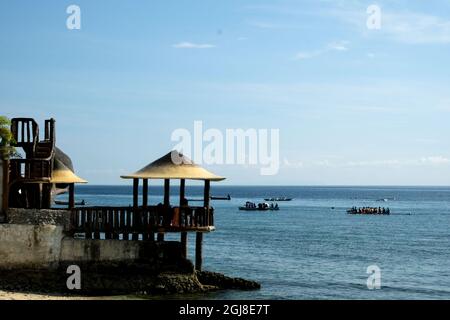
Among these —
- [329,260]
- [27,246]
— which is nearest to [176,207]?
[27,246]

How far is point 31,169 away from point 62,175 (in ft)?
5.27

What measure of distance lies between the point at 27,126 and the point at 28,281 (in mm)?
6451

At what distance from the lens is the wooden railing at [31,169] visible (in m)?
27.5

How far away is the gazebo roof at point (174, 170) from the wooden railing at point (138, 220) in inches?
45.7

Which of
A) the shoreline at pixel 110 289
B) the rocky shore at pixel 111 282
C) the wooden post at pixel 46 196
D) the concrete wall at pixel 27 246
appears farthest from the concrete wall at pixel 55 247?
the wooden post at pixel 46 196

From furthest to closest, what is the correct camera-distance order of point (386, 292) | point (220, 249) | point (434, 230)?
1. point (434, 230)
2. point (220, 249)
3. point (386, 292)

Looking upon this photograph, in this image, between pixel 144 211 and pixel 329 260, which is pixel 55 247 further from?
pixel 329 260

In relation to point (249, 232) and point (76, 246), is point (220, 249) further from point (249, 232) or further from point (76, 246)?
point (76, 246)

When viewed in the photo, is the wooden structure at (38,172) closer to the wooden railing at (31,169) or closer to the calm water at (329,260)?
the wooden railing at (31,169)

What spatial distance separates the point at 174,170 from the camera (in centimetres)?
2719

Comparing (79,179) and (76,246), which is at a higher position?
(79,179)

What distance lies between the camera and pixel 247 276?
38344mm
